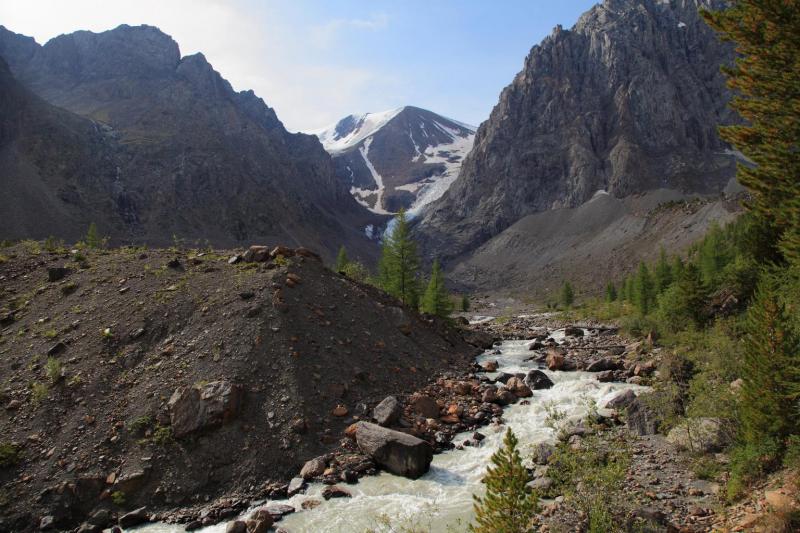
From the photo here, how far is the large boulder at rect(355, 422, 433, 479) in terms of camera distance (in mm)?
18594

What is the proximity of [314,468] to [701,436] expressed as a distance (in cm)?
1467

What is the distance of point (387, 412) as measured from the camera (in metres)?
22.1

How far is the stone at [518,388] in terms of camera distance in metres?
27.5

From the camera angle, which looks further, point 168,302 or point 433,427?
point 168,302

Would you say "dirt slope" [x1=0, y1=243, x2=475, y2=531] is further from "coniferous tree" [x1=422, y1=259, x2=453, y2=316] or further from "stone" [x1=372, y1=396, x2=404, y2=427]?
"coniferous tree" [x1=422, y1=259, x2=453, y2=316]

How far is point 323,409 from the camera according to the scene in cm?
2250

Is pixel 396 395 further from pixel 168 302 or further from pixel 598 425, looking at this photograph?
pixel 168 302

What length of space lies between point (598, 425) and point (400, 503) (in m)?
9.44

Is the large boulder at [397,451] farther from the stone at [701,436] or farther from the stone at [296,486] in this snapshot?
the stone at [701,436]

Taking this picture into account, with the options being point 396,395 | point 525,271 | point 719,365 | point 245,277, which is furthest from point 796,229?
point 525,271

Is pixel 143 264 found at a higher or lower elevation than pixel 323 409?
higher

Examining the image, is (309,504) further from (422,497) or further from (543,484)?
(543,484)

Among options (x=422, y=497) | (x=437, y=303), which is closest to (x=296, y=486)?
(x=422, y=497)

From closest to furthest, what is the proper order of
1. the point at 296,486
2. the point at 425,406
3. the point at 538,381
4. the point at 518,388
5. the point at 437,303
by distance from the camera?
1. the point at 296,486
2. the point at 425,406
3. the point at 518,388
4. the point at 538,381
5. the point at 437,303
